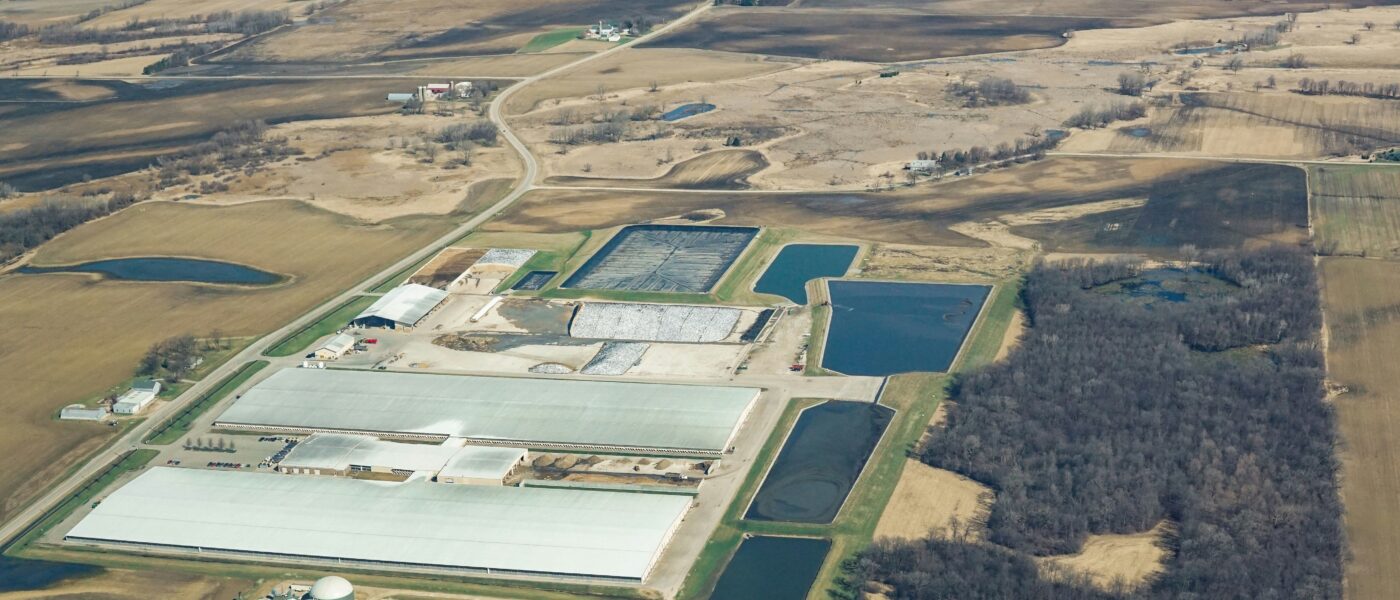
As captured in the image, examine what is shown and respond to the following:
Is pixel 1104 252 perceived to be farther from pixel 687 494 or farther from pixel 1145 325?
pixel 687 494

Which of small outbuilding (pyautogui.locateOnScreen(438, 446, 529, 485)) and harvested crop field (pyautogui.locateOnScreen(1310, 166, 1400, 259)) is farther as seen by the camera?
harvested crop field (pyautogui.locateOnScreen(1310, 166, 1400, 259))

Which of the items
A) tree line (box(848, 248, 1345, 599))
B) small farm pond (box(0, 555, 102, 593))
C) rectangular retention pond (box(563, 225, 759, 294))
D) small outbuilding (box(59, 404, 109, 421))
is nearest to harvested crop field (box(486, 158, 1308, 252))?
rectangular retention pond (box(563, 225, 759, 294))

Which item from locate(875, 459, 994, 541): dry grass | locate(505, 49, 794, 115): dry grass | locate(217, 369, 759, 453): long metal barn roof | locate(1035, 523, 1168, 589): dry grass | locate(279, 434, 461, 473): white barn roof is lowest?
locate(1035, 523, 1168, 589): dry grass

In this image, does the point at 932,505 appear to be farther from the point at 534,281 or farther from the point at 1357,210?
the point at 1357,210

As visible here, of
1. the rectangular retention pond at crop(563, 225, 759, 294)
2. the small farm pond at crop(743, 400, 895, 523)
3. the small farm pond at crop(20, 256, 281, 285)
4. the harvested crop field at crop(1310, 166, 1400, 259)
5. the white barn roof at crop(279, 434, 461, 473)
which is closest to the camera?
the small farm pond at crop(743, 400, 895, 523)

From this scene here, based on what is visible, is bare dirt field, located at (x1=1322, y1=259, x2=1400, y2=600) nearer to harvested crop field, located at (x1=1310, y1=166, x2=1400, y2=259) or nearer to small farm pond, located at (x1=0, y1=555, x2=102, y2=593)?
harvested crop field, located at (x1=1310, y1=166, x2=1400, y2=259)

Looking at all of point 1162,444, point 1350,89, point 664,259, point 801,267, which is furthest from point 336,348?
point 1350,89

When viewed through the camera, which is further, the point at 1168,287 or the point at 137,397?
the point at 1168,287
